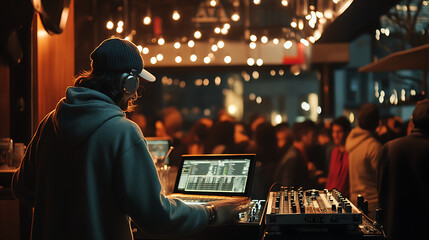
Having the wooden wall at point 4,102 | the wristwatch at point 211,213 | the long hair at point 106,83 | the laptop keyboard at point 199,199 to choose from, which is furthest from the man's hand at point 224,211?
the wooden wall at point 4,102

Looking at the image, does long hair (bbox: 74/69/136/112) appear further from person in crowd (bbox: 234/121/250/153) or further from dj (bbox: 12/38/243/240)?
person in crowd (bbox: 234/121/250/153)

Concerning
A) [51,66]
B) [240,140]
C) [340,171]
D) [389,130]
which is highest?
[51,66]

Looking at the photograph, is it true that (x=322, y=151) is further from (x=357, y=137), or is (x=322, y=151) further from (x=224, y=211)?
(x=224, y=211)

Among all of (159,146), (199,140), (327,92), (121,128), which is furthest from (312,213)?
(327,92)

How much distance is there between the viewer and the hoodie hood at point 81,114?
73.0 inches

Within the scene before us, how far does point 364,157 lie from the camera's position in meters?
4.65

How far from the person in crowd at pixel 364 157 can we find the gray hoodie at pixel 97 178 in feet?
9.86

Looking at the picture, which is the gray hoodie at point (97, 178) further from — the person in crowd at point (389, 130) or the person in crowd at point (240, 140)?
the person in crowd at point (389, 130)

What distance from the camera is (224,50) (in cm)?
1007

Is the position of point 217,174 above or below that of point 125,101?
below

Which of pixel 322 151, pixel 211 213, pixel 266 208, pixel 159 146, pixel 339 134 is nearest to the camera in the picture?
pixel 211 213

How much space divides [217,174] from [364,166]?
2.13 meters

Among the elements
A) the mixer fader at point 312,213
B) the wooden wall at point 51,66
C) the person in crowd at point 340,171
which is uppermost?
the wooden wall at point 51,66

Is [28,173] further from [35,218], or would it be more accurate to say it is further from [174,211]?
[174,211]
